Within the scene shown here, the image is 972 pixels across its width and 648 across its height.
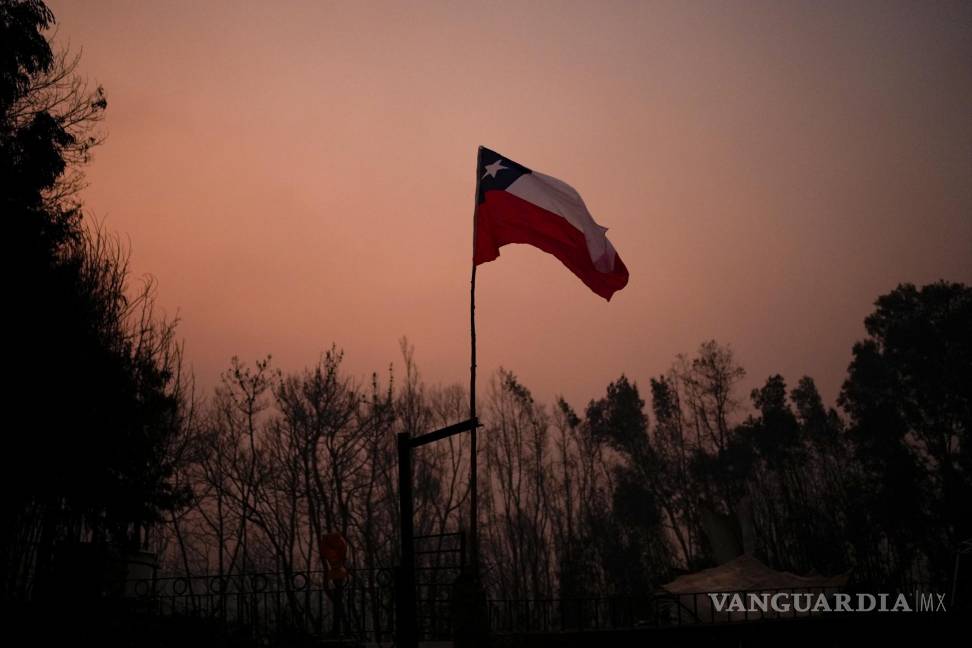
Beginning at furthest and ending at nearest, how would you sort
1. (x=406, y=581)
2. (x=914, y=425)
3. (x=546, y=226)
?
(x=914, y=425) → (x=546, y=226) → (x=406, y=581)

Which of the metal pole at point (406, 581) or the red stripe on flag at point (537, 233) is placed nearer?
the metal pole at point (406, 581)

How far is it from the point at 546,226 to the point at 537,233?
18 centimetres

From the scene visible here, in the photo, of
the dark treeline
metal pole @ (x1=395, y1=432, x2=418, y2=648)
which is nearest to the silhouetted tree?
the dark treeline

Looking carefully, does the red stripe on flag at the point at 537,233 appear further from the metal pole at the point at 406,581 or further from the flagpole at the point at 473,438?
the metal pole at the point at 406,581

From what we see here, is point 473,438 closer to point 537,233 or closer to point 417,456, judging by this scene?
point 537,233

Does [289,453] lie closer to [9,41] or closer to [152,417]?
[152,417]

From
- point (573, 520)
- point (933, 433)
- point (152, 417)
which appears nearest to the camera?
point (152, 417)

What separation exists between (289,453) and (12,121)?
21158 mm

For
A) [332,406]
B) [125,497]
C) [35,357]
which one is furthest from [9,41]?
[332,406]

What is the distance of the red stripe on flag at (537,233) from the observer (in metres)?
10.6

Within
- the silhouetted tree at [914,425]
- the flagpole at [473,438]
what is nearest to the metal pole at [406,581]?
the flagpole at [473,438]

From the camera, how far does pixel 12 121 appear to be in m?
12.2

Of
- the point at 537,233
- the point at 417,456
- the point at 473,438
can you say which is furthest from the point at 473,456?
the point at 417,456

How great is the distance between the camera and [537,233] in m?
10.8
